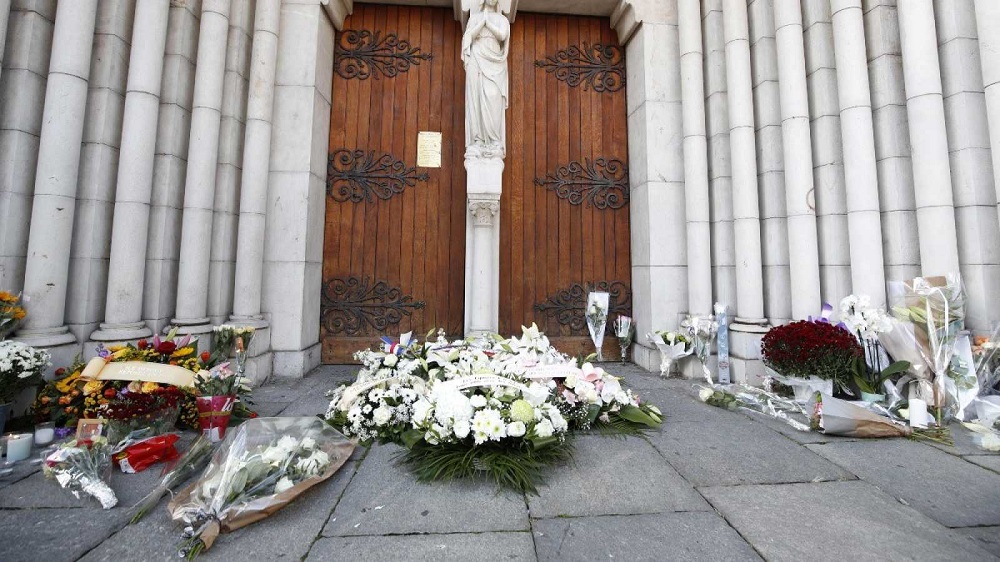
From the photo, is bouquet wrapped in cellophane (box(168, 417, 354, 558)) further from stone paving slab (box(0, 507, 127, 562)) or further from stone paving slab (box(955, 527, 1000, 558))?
stone paving slab (box(955, 527, 1000, 558))

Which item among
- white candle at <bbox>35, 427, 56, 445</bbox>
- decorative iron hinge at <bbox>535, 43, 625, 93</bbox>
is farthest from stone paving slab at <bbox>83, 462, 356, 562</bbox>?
decorative iron hinge at <bbox>535, 43, 625, 93</bbox>

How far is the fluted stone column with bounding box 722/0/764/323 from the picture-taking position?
3664mm

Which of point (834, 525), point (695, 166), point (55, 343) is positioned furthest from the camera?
point (695, 166)

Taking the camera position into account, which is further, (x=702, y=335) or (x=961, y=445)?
(x=702, y=335)

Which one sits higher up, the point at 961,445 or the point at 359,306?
the point at 359,306

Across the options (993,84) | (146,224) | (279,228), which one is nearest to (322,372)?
(279,228)

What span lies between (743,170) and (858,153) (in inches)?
30.6

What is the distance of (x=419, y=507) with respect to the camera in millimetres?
1636

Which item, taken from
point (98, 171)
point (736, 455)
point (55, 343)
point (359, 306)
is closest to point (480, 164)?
point (359, 306)

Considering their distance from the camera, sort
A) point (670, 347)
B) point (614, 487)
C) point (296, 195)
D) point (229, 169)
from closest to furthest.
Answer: point (614, 487), point (229, 169), point (670, 347), point (296, 195)

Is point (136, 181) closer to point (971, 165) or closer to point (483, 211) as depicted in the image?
point (483, 211)

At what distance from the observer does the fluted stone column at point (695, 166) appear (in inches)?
157

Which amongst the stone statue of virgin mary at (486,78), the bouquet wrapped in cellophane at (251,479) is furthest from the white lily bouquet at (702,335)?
the bouquet wrapped in cellophane at (251,479)

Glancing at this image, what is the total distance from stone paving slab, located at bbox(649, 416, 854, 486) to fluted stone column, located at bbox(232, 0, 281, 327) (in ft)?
11.2
